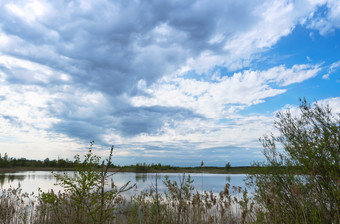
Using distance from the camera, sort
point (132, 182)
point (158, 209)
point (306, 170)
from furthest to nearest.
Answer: point (132, 182)
point (306, 170)
point (158, 209)

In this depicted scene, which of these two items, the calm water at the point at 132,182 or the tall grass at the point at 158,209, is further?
the calm water at the point at 132,182

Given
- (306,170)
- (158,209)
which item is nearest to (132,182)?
(306,170)

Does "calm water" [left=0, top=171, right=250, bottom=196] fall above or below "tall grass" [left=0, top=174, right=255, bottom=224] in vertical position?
below

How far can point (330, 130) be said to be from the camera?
819cm

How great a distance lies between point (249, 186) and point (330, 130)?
4.87m

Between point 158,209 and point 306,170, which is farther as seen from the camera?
point 306,170

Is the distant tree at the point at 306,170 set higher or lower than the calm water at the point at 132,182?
higher

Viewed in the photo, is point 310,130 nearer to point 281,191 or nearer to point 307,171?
point 307,171

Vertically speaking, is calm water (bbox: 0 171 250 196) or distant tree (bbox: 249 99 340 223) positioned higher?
distant tree (bbox: 249 99 340 223)

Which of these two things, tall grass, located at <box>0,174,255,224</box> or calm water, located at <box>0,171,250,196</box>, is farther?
calm water, located at <box>0,171,250,196</box>

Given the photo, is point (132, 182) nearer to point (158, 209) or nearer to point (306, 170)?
point (306, 170)

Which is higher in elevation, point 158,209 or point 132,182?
point 158,209

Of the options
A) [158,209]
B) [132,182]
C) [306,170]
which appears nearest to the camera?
[158,209]

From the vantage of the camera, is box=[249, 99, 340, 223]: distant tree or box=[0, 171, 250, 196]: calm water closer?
box=[249, 99, 340, 223]: distant tree
